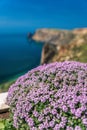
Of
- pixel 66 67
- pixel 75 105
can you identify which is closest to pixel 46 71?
pixel 66 67

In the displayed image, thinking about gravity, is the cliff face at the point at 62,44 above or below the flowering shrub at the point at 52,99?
above

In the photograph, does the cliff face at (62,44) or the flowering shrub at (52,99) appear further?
the cliff face at (62,44)

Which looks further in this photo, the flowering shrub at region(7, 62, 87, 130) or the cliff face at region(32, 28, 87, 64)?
the cliff face at region(32, 28, 87, 64)

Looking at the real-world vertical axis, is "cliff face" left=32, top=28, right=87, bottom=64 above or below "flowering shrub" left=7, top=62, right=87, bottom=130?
above

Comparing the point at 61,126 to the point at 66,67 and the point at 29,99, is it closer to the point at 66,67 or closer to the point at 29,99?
the point at 29,99
